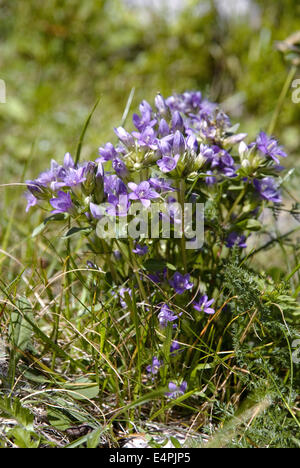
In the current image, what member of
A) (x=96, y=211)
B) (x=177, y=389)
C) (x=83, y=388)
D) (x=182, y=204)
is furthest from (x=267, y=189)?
(x=83, y=388)

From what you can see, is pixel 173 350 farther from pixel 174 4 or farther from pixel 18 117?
pixel 174 4

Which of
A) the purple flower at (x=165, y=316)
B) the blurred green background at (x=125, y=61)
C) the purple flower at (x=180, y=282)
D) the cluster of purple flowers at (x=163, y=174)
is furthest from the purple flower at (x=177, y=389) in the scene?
the blurred green background at (x=125, y=61)

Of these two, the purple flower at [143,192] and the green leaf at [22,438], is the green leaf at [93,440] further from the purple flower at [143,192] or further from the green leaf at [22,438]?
the purple flower at [143,192]

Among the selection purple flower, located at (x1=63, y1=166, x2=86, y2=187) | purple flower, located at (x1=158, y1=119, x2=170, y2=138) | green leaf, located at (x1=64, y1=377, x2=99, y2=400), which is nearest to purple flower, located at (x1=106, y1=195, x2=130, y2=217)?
purple flower, located at (x1=63, y1=166, x2=86, y2=187)

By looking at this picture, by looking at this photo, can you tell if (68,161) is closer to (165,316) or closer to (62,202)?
(62,202)
